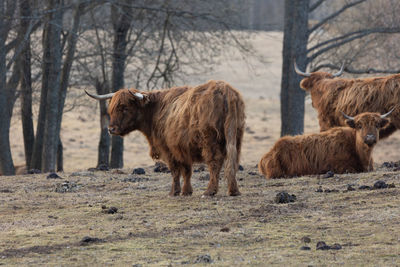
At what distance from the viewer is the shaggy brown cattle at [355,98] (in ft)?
37.6

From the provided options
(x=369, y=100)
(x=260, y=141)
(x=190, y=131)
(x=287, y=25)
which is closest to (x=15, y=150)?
(x=260, y=141)

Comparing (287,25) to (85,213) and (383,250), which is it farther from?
(383,250)

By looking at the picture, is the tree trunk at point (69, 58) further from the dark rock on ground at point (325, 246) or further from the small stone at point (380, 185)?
the dark rock on ground at point (325, 246)

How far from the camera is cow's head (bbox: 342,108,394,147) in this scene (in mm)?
10312

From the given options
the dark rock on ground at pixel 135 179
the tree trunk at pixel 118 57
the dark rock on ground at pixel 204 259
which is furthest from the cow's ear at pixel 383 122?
the tree trunk at pixel 118 57

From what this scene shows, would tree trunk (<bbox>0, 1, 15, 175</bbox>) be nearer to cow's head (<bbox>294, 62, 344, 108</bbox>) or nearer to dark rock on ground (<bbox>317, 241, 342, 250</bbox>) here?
cow's head (<bbox>294, 62, 344, 108</bbox>)

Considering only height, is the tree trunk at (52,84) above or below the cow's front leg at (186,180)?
above

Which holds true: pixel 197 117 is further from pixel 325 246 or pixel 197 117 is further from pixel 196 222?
pixel 325 246

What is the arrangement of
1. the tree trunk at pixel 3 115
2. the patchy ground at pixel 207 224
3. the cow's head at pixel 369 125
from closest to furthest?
the patchy ground at pixel 207 224 → the cow's head at pixel 369 125 → the tree trunk at pixel 3 115

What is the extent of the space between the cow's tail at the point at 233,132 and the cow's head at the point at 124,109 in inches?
51.0

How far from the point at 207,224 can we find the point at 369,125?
4.48 metres

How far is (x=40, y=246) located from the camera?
20.0 ft

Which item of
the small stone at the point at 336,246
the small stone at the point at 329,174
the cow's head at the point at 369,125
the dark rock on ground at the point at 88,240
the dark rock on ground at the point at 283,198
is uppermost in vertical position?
the cow's head at the point at 369,125

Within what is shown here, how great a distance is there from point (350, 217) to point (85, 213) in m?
2.85
